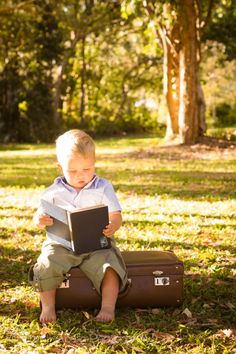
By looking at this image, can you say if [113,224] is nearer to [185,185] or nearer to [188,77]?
[185,185]

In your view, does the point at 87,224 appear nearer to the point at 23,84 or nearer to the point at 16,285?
the point at 16,285

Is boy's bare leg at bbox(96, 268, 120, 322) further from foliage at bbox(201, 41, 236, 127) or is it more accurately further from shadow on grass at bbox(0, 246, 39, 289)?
foliage at bbox(201, 41, 236, 127)

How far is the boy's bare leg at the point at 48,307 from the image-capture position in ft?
12.4

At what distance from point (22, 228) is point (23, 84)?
19.5m

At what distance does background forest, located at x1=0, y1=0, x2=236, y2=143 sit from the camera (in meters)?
21.8

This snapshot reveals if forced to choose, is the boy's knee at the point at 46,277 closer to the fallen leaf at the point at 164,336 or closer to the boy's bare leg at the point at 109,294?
the boy's bare leg at the point at 109,294

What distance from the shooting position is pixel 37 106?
83.0ft

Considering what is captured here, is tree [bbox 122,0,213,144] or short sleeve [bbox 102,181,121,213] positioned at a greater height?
tree [bbox 122,0,213,144]

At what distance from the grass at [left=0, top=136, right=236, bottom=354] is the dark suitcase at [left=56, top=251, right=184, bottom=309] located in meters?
0.07

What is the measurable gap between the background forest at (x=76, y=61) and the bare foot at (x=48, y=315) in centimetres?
1195

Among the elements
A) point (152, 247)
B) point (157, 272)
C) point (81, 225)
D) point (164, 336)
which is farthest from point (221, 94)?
point (164, 336)

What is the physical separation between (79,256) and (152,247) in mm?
1915

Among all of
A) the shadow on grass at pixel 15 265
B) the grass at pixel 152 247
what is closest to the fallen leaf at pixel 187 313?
the grass at pixel 152 247

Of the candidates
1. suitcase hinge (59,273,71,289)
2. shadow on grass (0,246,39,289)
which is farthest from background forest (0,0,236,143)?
suitcase hinge (59,273,71,289)
